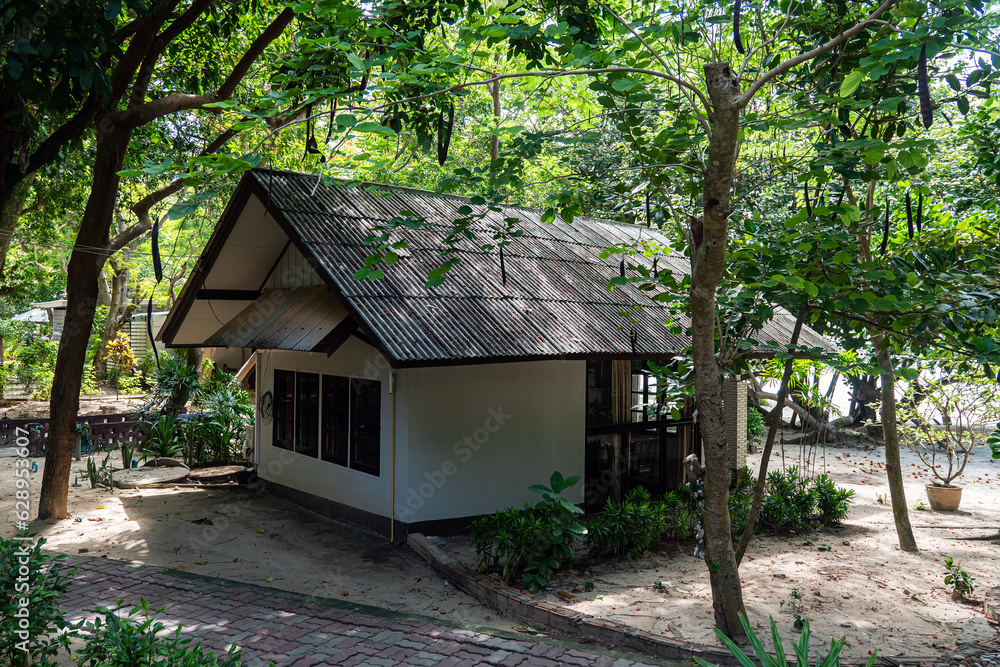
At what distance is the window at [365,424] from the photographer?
369 inches

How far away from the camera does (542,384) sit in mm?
9828

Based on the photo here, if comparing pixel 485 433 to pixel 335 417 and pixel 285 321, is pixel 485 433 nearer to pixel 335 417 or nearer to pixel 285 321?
pixel 335 417

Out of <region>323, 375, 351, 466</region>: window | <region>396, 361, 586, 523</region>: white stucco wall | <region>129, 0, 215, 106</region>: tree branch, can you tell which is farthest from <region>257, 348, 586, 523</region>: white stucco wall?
<region>129, 0, 215, 106</region>: tree branch

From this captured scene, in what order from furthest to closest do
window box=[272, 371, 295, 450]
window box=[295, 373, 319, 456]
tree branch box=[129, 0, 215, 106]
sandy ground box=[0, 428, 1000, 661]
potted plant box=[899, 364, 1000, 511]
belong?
potted plant box=[899, 364, 1000, 511], window box=[272, 371, 295, 450], window box=[295, 373, 319, 456], tree branch box=[129, 0, 215, 106], sandy ground box=[0, 428, 1000, 661]

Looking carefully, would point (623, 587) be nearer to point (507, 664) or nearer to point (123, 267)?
point (507, 664)

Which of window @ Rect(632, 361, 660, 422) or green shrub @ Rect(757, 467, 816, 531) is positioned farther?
window @ Rect(632, 361, 660, 422)

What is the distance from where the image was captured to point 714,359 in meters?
6.11

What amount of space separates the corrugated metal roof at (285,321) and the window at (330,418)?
1241 millimetres

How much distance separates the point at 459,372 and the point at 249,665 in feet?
15.1

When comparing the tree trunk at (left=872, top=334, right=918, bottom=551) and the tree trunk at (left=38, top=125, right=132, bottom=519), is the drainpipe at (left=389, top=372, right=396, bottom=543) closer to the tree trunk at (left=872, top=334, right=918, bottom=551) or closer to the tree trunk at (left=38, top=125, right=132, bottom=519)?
the tree trunk at (left=38, top=125, right=132, bottom=519)

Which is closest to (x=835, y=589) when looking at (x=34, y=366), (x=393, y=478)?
(x=393, y=478)

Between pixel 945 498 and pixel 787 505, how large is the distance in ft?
16.2

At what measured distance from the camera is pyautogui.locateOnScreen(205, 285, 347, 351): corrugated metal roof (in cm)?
859

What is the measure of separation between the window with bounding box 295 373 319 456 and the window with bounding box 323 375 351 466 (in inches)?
11.2
